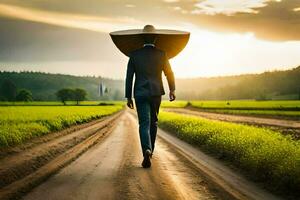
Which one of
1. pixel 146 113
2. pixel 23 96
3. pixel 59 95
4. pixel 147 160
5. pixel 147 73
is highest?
pixel 59 95

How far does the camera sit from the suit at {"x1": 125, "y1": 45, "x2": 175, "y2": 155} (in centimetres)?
954

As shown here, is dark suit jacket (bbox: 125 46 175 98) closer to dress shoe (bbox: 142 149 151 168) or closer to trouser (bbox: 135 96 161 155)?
trouser (bbox: 135 96 161 155)

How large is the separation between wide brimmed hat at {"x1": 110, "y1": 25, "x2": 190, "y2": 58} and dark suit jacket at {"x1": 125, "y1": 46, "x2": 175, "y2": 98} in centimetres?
37

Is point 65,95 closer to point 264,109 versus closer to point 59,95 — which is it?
point 59,95

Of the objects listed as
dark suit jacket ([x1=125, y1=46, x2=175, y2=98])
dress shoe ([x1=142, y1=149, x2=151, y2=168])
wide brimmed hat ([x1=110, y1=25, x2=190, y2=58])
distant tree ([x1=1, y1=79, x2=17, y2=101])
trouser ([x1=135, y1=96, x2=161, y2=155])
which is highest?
distant tree ([x1=1, y1=79, x2=17, y2=101])

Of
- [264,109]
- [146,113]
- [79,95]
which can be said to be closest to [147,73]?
[146,113]

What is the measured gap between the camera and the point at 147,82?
9.60 metres

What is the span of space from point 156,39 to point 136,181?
4052 millimetres

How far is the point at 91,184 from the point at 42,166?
2.73 m

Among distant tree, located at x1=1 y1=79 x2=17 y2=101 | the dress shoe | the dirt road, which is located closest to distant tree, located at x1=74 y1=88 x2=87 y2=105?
distant tree, located at x1=1 y1=79 x2=17 y2=101

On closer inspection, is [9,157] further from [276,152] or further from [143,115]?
[276,152]

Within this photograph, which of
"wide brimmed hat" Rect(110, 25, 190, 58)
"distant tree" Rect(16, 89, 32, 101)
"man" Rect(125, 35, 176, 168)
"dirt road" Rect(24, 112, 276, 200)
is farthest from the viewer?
"distant tree" Rect(16, 89, 32, 101)

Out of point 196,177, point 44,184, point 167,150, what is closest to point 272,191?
point 196,177

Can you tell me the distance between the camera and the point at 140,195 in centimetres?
616
